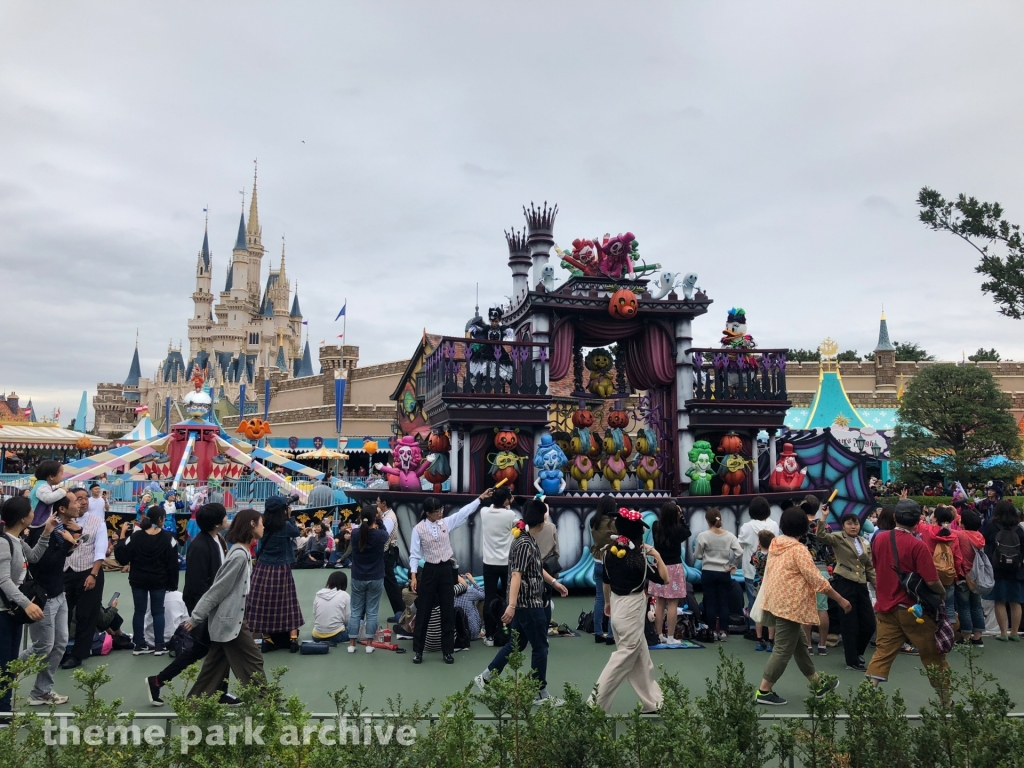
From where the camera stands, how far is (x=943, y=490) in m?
31.0

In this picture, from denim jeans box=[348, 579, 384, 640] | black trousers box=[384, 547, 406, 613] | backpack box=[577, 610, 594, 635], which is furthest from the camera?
black trousers box=[384, 547, 406, 613]

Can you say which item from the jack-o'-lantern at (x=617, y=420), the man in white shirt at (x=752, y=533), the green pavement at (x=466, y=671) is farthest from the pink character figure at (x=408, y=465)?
the man in white shirt at (x=752, y=533)

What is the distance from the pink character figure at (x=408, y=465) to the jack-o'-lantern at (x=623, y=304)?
12.6ft

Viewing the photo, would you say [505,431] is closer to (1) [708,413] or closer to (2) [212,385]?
(1) [708,413]

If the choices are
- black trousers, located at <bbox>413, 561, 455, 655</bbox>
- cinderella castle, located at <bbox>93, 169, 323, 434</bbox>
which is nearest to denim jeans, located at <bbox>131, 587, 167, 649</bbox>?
black trousers, located at <bbox>413, 561, 455, 655</bbox>

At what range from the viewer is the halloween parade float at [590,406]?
10.6 m

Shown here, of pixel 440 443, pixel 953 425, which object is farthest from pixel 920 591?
pixel 953 425

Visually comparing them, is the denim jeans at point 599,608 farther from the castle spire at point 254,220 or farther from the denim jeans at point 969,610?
the castle spire at point 254,220

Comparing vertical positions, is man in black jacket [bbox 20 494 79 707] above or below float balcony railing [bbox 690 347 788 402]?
below

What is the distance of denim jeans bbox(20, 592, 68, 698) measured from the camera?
17.8 ft

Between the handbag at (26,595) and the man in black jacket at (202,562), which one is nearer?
the handbag at (26,595)

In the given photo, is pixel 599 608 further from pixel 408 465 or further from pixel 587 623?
pixel 408 465

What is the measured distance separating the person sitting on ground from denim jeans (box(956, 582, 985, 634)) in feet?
22.0

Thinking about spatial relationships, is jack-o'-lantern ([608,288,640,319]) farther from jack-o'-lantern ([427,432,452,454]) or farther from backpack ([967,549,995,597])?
backpack ([967,549,995,597])
